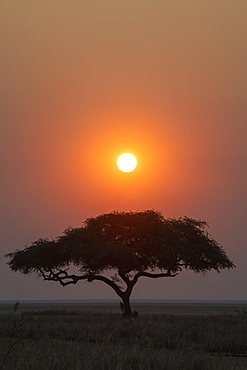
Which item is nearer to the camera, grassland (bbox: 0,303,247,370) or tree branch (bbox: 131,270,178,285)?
grassland (bbox: 0,303,247,370)

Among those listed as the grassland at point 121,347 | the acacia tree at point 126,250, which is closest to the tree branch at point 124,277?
the acacia tree at point 126,250

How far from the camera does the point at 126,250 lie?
53.1 m

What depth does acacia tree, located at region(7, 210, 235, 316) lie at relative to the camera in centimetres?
5369

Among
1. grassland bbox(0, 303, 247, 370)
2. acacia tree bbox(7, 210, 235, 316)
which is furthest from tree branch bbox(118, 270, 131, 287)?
grassland bbox(0, 303, 247, 370)

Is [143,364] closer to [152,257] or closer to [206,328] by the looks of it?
[206,328]

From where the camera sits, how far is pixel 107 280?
55719mm

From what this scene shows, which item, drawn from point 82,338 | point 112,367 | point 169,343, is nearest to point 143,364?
point 112,367

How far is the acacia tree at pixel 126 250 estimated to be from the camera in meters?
53.7

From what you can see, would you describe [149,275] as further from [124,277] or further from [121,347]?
[121,347]

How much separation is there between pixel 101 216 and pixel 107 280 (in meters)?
6.21

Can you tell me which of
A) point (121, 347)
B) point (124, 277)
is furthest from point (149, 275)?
point (121, 347)

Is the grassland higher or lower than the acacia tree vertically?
lower

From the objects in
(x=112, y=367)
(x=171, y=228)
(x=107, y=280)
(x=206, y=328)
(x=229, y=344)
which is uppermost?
(x=171, y=228)

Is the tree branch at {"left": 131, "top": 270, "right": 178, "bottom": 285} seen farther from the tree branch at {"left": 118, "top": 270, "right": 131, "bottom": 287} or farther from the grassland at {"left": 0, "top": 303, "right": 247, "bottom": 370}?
the grassland at {"left": 0, "top": 303, "right": 247, "bottom": 370}
